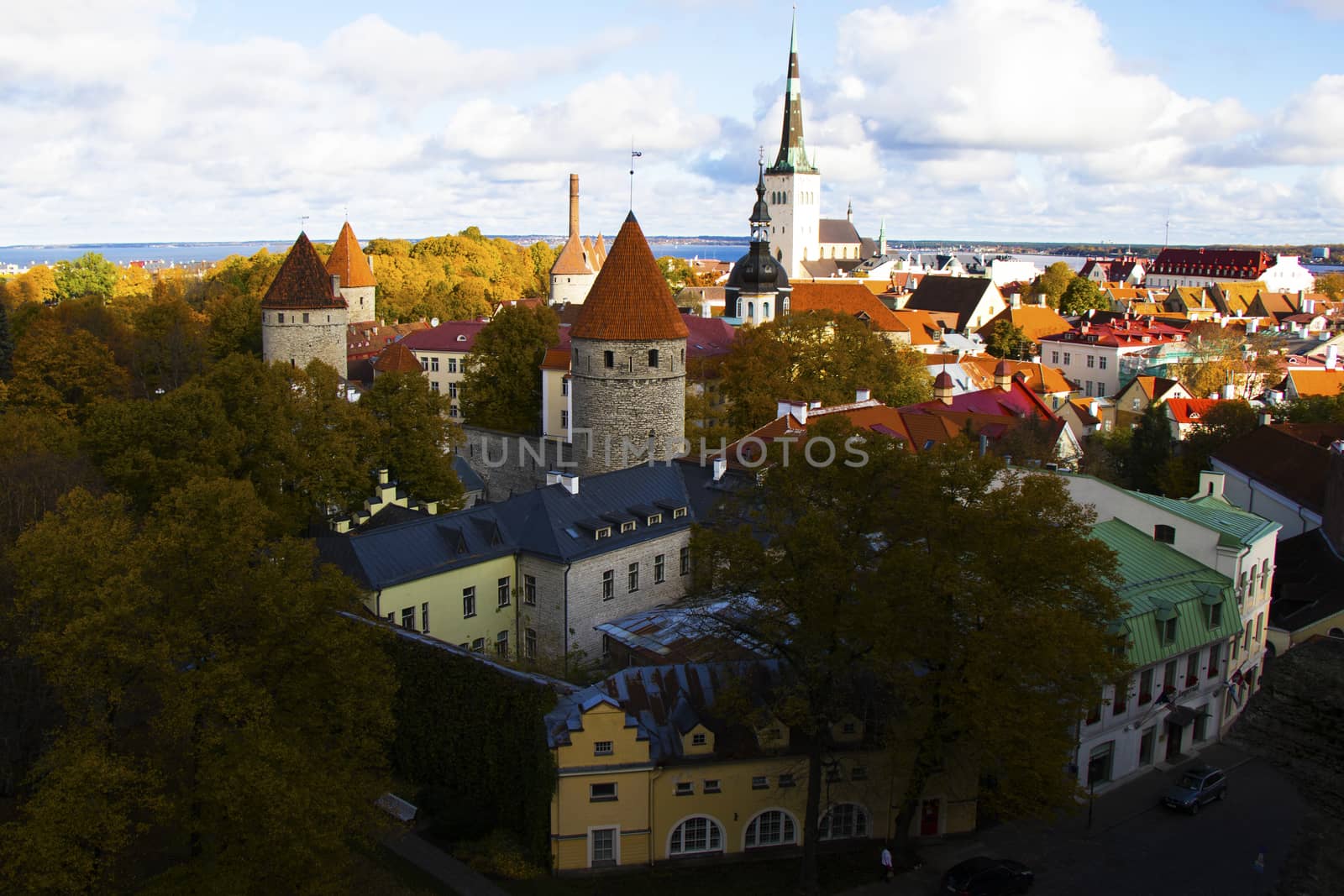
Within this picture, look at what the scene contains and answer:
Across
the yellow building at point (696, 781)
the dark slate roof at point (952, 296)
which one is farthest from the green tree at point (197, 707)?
the dark slate roof at point (952, 296)

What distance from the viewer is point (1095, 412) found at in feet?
163

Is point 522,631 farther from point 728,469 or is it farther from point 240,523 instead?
point 240,523

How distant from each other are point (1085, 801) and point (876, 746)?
16.8 ft

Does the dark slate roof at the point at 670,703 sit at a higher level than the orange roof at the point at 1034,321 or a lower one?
lower

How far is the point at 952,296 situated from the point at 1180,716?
71.4 m

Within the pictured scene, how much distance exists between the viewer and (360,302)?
72.0 m

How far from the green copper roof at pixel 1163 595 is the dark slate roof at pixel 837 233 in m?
118

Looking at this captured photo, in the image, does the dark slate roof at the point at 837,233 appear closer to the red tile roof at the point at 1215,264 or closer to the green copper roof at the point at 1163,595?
the red tile roof at the point at 1215,264

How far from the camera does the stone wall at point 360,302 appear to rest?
7081cm

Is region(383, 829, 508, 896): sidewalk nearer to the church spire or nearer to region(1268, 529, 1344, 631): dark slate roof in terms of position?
region(1268, 529, 1344, 631): dark slate roof

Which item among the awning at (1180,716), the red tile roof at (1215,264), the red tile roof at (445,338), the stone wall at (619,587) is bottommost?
the awning at (1180,716)

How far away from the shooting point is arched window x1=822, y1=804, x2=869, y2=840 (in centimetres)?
2091

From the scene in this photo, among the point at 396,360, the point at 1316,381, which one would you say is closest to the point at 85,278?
the point at 396,360

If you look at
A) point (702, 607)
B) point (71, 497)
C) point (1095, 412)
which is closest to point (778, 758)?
point (702, 607)
